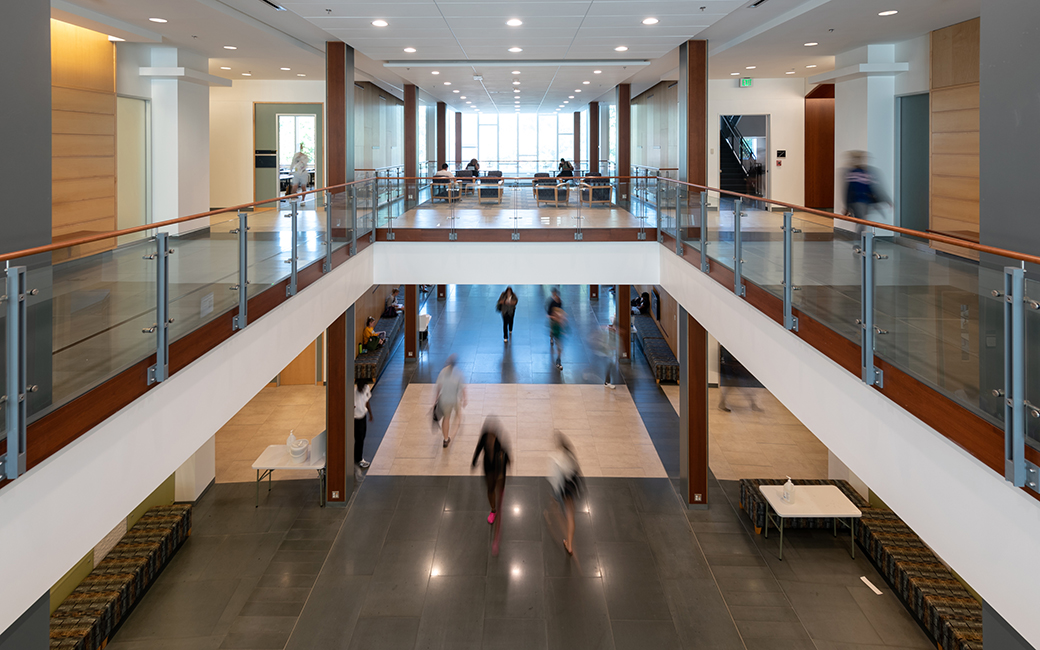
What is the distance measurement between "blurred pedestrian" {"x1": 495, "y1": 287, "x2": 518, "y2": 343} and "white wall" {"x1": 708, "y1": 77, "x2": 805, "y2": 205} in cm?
590

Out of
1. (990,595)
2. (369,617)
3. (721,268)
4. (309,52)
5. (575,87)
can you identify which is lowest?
(369,617)

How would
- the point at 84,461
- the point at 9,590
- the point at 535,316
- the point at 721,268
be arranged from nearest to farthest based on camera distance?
1. the point at 9,590
2. the point at 84,461
3. the point at 721,268
4. the point at 535,316

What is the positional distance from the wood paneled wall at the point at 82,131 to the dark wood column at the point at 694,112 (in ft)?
25.7

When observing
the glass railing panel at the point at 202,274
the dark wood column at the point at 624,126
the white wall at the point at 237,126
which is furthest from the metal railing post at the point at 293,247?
the dark wood column at the point at 624,126

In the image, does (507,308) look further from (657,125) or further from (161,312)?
(161,312)

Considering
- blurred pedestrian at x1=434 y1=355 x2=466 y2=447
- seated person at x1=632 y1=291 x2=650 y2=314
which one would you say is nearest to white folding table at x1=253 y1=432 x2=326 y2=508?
blurred pedestrian at x1=434 y1=355 x2=466 y2=447

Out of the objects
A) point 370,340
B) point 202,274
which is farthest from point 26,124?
point 370,340

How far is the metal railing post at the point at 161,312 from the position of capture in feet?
13.8

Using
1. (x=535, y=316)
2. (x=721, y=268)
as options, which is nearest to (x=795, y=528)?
(x=721, y=268)

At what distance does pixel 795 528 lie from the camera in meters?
9.77

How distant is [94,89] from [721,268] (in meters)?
8.13

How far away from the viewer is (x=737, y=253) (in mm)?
6664

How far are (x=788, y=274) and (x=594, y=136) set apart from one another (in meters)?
18.6

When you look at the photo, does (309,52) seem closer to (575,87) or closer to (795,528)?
(575,87)
